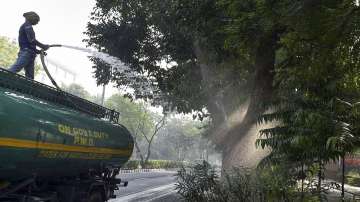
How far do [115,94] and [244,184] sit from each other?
281 ft

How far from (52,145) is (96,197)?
13.8 feet

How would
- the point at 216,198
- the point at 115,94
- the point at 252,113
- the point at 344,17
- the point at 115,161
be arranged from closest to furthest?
the point at 344,17 < the point at 216,198 < the point at 115,161 < the point at 252,113 < the point at 115,94

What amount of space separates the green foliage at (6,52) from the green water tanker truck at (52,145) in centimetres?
4839

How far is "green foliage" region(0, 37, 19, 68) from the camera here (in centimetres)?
5697

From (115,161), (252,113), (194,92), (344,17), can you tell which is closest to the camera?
(344,17)

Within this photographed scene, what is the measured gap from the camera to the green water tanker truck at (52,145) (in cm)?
793

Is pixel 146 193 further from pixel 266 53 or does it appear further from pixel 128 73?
pixel 266 53

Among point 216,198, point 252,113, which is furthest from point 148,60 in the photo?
point 216,198

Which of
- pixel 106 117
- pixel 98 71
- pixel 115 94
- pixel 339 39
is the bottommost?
pixel 106 117

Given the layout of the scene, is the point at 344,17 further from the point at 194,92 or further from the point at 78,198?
the point at 194,92

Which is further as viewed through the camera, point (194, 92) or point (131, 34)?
point (194, 92)

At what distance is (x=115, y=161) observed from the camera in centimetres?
1329

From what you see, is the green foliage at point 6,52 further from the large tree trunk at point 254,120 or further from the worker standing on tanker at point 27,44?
the worker standing on tanker at point 27,44

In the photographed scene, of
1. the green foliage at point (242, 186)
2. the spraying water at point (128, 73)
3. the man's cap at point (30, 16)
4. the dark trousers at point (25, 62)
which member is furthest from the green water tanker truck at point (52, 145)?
the spraying water at point (128, 73)
